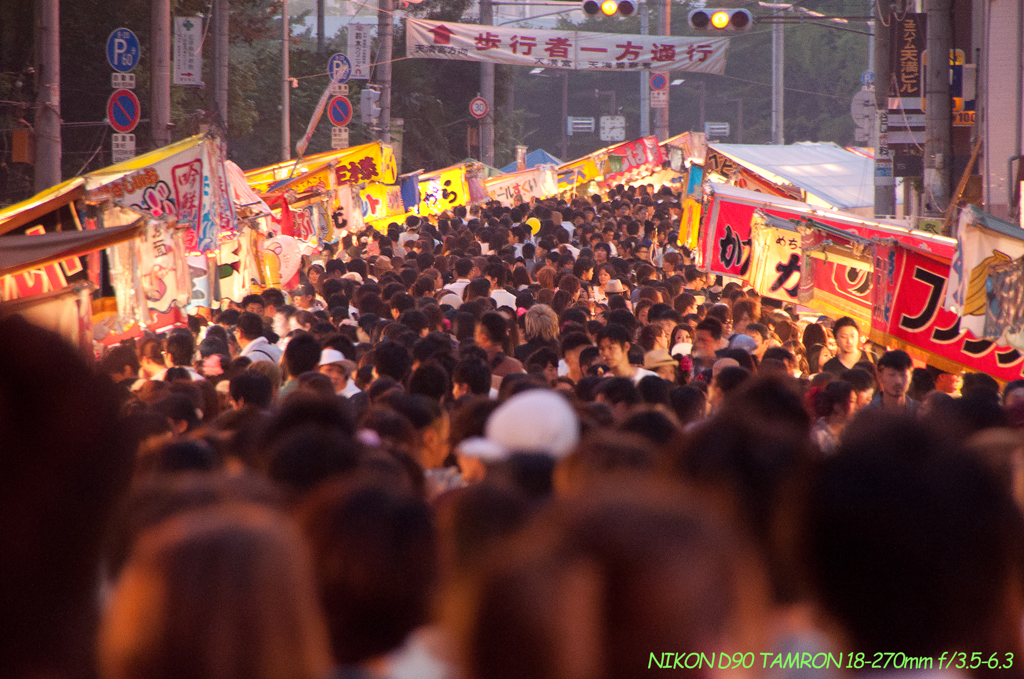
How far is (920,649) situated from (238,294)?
11.1 m

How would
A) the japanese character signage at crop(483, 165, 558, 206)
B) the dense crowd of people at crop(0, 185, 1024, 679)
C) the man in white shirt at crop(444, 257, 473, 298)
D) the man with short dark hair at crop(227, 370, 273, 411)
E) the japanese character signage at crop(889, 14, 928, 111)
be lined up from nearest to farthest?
the dense crowd of people at crop(0, 185, 1024, 679) → the man with short dark hair at crop(227, 370, 273, 411) → the man in white shirt at crop(444, 257, 473, 298) → the japanese character signage at crop(889, 14, 928, 111) → the japanese character signage at crop(483, 165, 558, 206)

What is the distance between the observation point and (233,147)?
3359cm

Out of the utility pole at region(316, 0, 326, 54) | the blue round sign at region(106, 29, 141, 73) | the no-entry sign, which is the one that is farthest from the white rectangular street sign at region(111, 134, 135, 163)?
the utility pole at region(316, 0, 326, 54)

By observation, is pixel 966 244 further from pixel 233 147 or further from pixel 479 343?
pixel 233 147

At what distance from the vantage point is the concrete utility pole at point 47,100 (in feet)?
37.7

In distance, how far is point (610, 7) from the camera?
25250 mm

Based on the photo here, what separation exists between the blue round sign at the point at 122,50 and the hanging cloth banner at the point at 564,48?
1843 cm

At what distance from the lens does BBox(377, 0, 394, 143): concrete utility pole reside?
2834 centimetres

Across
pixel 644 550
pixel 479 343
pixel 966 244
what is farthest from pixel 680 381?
pixel 644 550

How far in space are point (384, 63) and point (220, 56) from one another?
32.5ft

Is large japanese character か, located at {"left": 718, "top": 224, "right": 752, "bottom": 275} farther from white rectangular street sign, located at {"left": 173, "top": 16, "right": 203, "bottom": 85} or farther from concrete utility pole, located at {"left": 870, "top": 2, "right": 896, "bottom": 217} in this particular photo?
white rectangular street sign, located at {"left": 173, "top": 16, "right": 203, "bottom": 85}

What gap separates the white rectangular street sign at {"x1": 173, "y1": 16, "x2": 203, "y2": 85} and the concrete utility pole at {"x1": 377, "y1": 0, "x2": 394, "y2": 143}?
9.95m

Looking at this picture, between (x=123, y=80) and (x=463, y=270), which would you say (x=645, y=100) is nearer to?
(x=123, y=80)

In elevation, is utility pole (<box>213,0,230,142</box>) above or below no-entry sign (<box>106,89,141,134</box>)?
above
